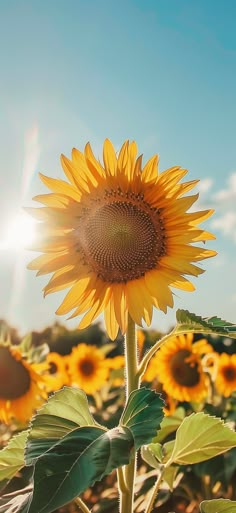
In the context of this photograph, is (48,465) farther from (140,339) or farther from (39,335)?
(39,335)

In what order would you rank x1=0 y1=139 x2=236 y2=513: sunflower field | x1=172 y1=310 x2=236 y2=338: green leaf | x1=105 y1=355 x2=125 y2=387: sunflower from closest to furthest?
x1=0 y1=139 x2=236 y2=513: sunflower field
x1=172 y1=310 x2=236 y2=338: green leaf
x1=105 y1=355 x2=125 y2=387: sunflower

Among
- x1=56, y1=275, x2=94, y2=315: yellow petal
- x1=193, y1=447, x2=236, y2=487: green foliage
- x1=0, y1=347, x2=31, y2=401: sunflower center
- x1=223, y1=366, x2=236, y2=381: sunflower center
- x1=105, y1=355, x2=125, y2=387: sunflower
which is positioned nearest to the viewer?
x1=56, y1=275, x2=94, y2=315: yellow petal

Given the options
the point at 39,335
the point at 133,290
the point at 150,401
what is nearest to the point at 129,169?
the point at 133,290

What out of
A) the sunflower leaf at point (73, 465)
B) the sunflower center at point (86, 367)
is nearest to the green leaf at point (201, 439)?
the sunflower leaf at point (73, 465)

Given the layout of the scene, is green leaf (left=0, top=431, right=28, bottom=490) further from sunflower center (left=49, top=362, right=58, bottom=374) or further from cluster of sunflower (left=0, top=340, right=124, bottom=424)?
sunflower center (left=49, top=362, right=58, bottom=374)

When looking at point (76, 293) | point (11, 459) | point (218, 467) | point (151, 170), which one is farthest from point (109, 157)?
point (218, 467)

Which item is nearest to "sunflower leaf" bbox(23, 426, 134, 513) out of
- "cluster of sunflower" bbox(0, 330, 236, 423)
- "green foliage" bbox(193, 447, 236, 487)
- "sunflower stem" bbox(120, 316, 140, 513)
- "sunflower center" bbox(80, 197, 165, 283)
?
"sunflower stem" bbox(120, 316, 140, 513)

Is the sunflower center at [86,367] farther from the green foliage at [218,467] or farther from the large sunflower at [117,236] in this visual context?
the large sunflower at [117,236]

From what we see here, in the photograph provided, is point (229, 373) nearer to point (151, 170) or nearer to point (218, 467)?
point (218, 467)
